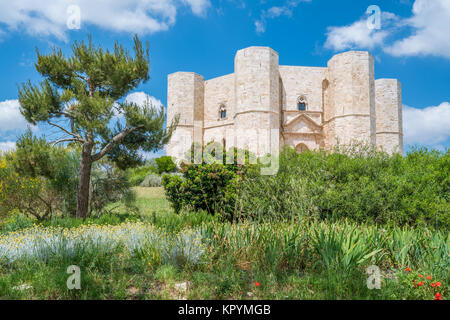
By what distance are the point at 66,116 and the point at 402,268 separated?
835cm

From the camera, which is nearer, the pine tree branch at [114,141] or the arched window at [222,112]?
the pine tree branch at [114,141]

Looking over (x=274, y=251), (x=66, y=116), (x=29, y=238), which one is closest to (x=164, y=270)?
(x=274, y=251)

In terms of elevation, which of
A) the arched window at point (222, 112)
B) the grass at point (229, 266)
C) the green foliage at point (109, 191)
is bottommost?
the grass at point (229, 266)

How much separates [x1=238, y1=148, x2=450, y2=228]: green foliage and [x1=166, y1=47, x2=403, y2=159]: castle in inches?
450

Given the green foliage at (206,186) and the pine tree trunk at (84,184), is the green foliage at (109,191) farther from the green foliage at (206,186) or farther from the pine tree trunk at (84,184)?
the green foliage at (206,186)

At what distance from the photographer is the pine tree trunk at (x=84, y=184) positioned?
7645 mm

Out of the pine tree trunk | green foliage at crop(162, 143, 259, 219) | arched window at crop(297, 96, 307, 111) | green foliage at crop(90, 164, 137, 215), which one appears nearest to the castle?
arched window at crop(297, 96, 307, 111)

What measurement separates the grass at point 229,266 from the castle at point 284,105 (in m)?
15.2

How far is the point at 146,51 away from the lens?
8.09 meters

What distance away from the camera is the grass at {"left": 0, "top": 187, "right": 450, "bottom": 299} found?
283cm

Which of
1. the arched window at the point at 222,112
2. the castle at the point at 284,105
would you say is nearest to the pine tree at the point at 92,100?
the castle at the point at 284,105
